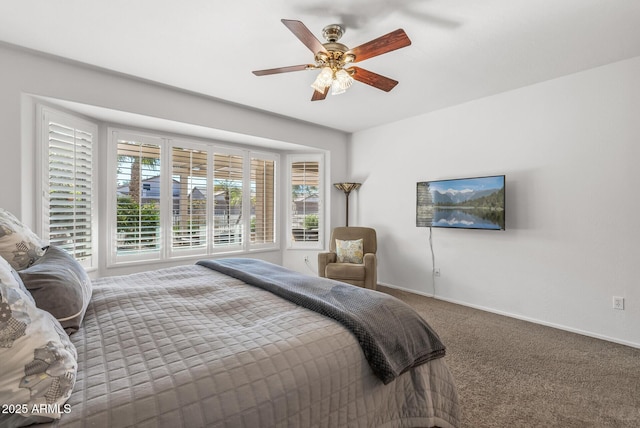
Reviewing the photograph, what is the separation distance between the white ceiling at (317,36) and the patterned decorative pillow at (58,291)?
70.8 inches

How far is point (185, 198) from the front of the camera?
13.2ft

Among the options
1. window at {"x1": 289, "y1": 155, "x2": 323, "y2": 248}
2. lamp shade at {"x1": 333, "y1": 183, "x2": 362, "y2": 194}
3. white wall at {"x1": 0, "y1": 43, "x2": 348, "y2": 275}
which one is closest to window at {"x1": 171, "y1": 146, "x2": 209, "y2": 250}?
white wall at {"x1": 0, "y1": 43, "x2": 348, "y2": 275}

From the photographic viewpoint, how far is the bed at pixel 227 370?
0.85 meters

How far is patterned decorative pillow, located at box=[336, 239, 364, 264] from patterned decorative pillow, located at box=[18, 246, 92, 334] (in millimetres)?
3218

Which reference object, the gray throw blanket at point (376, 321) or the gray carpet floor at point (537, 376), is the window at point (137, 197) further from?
the gray carpet floor at point (537, 376)

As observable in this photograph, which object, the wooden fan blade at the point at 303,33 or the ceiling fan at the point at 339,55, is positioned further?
the ceiling fan at the point at 339,55

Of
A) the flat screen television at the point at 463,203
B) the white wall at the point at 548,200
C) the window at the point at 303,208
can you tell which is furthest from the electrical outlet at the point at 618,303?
the window at the point at 303,208

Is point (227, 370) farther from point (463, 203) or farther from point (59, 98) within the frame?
point (463, 203)

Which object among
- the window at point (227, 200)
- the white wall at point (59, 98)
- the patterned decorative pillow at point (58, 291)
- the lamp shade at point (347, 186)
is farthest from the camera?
the lamp shade at point (347, 186)

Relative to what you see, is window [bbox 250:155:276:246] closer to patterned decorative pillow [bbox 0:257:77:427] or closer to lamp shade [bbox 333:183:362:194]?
lamp shade [bbox 333:183:362:194]

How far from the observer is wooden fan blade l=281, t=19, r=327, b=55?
177 cm

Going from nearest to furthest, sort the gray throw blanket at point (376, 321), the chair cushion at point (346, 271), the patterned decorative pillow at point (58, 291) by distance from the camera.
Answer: the patterned decorative pillow at point (58, 291)
the gray throw blanket at point (376, 321)
the chair cushion at point (346, 271)

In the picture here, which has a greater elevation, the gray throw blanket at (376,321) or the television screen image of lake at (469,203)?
the television screen image of lake at (469,203)

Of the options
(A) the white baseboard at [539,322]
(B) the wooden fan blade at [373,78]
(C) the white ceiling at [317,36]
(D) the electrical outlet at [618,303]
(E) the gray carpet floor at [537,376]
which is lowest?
(E) the gray carpet floor at [537,376]
